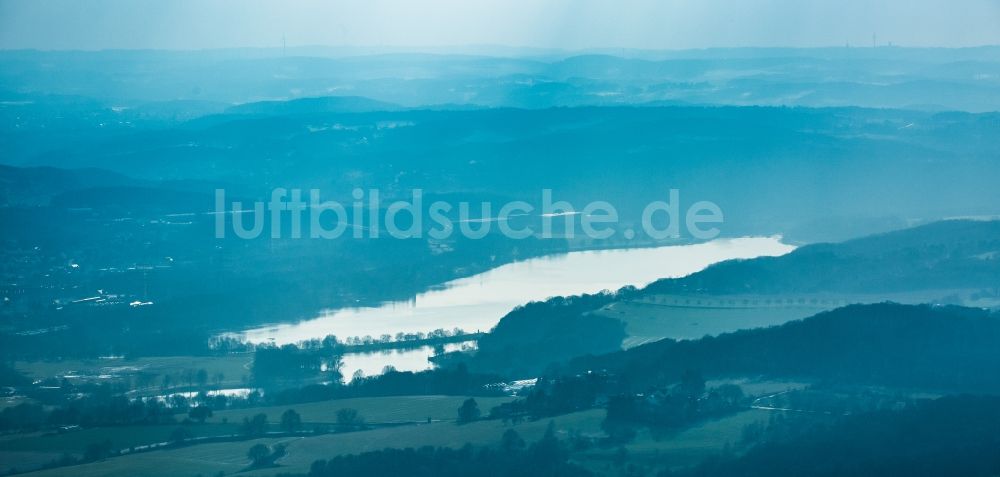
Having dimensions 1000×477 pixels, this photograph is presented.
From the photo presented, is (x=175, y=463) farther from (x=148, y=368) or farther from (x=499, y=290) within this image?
(x=499, y=290)

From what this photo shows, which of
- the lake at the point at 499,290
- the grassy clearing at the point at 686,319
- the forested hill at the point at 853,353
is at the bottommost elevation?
the forested hill at the point at 853,353

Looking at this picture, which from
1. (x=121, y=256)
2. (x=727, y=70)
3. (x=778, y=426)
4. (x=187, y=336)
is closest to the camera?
(x=778, y=426)

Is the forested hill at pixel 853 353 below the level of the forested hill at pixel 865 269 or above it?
below

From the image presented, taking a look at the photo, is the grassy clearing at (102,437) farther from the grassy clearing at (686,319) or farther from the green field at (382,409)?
the grassy clearing at (686,319)

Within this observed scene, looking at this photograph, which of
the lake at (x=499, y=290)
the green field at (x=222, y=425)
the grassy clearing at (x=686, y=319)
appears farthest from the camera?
the lake at (x=499, y=290)

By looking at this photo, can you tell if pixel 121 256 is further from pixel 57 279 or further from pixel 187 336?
pixel 187 336

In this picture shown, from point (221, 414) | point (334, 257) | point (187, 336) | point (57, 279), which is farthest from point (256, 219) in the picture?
point (221, 414)

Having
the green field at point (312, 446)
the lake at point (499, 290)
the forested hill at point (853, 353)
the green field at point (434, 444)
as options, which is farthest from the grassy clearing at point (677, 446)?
the lake at point (499, 290)
